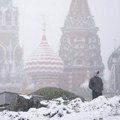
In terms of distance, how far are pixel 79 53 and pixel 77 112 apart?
66.4 m

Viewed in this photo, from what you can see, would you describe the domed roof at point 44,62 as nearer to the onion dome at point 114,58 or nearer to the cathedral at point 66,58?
the cathedral at point 66,58

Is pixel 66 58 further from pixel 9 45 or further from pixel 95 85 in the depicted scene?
pixel 95 85

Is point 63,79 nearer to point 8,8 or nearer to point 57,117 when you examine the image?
point 8,8

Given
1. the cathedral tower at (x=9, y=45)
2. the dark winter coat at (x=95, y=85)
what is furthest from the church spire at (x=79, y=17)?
the dark winter coat at (x=95, y=85)

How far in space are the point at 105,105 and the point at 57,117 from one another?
832mm

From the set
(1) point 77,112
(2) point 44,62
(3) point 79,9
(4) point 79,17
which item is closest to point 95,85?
(1) point 77,112

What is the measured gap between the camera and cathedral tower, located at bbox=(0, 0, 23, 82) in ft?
264

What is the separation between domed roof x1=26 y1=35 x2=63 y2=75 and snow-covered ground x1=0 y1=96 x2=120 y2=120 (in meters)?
62.7

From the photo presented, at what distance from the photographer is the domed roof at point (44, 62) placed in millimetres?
72950

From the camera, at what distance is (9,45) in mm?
80750

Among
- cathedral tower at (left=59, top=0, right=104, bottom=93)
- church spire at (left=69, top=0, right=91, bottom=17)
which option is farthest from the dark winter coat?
church spire at (left=69, top=0, right=91, bottom=17)

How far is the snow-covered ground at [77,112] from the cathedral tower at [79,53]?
6438 centimetres

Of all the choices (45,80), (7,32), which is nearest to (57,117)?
(45,80)

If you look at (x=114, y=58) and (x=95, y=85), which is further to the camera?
(x=114, y=58)
